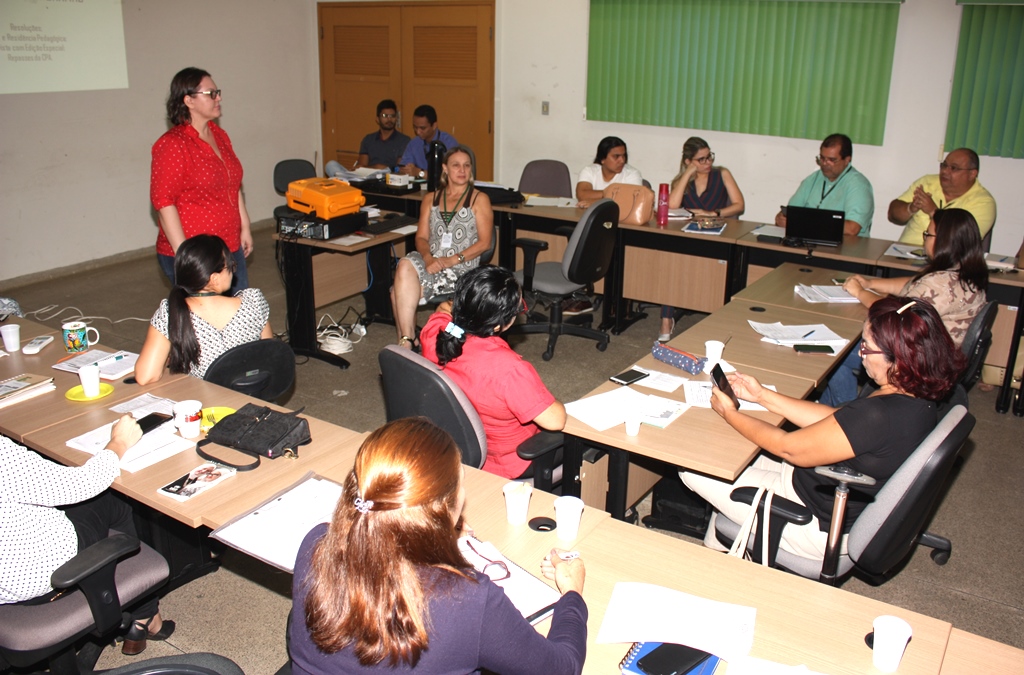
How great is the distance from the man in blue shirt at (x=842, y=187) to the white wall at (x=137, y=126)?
5.45 metres

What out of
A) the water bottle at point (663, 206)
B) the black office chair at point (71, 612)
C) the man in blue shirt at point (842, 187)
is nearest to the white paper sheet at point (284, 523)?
the black office chair at point (71, 612)

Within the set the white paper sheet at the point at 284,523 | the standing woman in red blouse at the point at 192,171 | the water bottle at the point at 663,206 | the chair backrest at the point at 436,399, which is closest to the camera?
the white paper sheet at the point at 284,523

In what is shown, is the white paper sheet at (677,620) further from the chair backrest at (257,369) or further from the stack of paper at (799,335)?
the stack of paper at (799,335)

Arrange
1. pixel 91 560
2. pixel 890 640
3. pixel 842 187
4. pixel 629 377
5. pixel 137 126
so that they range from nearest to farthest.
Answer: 1. pixel 890 640
2. pixel 91 560
3. pixel 629 377
4. pixel 842 187
5. pixel 137 126

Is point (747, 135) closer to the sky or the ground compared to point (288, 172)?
closer to the sky

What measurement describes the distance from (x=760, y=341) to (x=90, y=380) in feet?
8.77

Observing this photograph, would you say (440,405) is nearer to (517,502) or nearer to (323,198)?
(517,502)

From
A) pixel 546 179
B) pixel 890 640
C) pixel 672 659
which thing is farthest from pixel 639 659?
pixel 546 179

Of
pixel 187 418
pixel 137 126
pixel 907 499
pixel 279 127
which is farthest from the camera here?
pixel 279 127

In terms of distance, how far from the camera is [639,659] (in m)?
1.69

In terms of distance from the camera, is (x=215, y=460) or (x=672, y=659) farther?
(x=215, y=460)

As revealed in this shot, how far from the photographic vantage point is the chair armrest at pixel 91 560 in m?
1.99

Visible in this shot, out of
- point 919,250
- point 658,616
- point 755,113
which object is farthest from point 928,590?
point 755,113

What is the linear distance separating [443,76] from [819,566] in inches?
268
